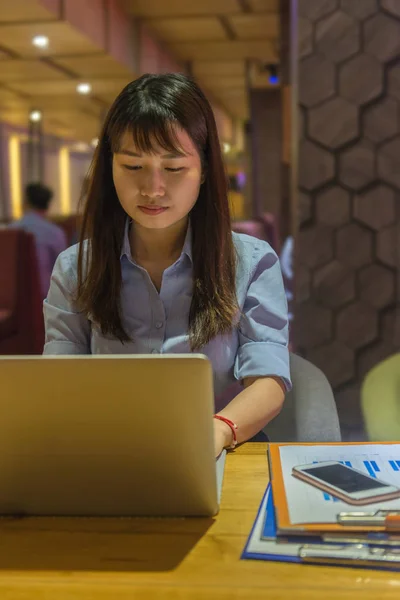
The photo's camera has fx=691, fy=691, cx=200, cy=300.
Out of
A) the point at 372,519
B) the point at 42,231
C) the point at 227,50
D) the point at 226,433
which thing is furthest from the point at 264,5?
the point at 372,519

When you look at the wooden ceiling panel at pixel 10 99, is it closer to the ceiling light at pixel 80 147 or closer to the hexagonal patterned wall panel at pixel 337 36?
the ceiling light at pixel 80 147

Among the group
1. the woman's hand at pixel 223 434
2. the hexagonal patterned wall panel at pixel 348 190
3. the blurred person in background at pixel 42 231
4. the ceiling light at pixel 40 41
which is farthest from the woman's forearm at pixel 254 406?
the ceiling light at pixel 40 41

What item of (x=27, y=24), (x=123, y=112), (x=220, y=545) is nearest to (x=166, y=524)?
(x=220, y=545)

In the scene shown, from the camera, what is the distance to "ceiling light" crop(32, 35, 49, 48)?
19.0 ft

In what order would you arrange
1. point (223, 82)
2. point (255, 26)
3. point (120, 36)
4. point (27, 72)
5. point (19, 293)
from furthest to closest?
point (223, 82) → point (27, 72) → point (255, 26) → point (120, 36) → point (19, 293)

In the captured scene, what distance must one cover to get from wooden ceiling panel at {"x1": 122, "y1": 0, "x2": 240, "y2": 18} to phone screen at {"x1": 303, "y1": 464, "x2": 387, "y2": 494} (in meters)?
5.44

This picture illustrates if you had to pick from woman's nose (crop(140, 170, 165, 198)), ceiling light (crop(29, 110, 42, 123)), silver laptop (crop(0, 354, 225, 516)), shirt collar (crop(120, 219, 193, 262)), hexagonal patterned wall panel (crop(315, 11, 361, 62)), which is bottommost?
silver laptop (crop(0, 354, 225, 516))

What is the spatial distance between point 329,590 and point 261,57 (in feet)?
25.3

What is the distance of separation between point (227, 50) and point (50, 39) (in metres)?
2.27

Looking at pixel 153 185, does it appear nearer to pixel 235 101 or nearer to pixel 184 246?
pixel 184 246

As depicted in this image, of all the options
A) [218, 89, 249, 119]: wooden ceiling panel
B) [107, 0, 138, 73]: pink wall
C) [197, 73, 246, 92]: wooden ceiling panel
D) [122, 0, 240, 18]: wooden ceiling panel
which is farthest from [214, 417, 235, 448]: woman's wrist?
[218, 89, 249, 119]: wooden ceiling panel

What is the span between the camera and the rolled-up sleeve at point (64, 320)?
127 cm

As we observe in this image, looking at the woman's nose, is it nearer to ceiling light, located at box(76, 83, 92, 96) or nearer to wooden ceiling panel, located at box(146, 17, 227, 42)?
wooden ceiling panel, located at box(146, 17, 227, 42)

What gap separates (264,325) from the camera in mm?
1244
